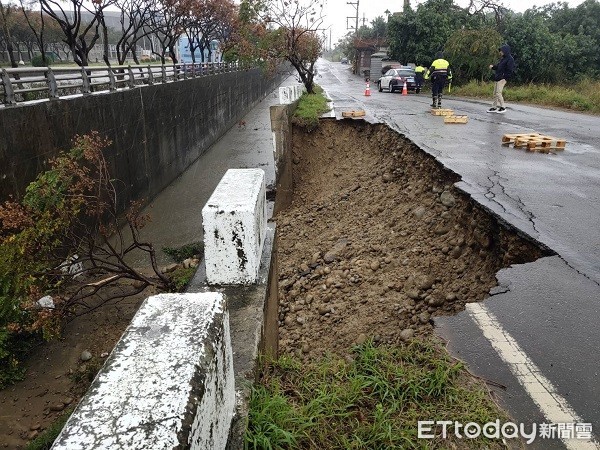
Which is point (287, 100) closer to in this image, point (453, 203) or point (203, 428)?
point (453, 203)

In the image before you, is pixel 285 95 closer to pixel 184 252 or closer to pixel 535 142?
pixel 184 252

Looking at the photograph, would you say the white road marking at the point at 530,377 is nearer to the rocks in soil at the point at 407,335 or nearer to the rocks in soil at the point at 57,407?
the rocks in soil at the point at 407,335

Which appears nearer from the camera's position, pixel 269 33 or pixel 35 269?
pixel 35 269

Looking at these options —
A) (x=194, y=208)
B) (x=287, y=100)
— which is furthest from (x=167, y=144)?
(x=287, y=100)

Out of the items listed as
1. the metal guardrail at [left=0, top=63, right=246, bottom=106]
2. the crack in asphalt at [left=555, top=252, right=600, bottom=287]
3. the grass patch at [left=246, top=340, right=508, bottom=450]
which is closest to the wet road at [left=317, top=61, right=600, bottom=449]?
the crack in asphalt at [left=555, top=252, right=600, bottom=287]

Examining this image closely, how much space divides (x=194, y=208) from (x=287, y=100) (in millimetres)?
4290

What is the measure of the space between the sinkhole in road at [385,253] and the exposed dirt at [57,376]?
2.70 m

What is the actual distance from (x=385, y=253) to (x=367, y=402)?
13.2 feet

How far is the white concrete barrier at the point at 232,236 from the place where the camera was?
302 centimetres

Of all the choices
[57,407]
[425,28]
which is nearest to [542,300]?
[57,407]

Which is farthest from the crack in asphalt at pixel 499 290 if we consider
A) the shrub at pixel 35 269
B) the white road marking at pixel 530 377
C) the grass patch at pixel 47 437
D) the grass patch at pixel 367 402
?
the grass patch at pixel 47 437

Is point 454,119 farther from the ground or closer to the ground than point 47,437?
farther from the ground

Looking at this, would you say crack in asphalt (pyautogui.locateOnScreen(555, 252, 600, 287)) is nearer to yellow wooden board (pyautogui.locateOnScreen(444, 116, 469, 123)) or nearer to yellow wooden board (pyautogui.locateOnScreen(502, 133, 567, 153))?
yellow wooden board (pyautogui.locateOnScreen(502, 133, 567, 153))

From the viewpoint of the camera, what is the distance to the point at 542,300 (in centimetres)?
357
